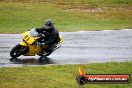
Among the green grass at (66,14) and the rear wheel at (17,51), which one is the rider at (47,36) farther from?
the green grass at (66,14)

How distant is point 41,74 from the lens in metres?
15.2

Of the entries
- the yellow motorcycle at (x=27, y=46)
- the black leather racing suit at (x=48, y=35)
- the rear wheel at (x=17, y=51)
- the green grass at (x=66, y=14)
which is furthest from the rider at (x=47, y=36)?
the green grass at (x=66, y=14)

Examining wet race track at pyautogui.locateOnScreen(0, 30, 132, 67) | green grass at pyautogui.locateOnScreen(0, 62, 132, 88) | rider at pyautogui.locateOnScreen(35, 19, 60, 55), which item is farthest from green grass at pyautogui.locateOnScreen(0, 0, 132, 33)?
green grass at pyautogui.locateOnScreen(0, 62, 132, 88)

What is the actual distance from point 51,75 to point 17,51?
388cm

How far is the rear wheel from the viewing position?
61.2 feet

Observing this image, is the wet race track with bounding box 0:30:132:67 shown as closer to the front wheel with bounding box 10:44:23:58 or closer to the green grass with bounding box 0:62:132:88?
the front wheel with bounding box 10:44:23:58

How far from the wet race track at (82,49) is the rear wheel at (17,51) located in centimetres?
21

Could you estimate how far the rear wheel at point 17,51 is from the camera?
1866cm

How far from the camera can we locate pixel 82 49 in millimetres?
22047

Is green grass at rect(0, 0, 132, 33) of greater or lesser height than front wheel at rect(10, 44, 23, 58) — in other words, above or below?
below

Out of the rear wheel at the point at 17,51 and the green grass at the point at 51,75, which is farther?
the rear wheel at the point at 17,51

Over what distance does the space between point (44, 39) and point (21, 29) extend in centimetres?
1184

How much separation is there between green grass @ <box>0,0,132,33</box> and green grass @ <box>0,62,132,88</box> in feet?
42.5

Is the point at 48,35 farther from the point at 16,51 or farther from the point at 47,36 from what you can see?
the point at 16,51
